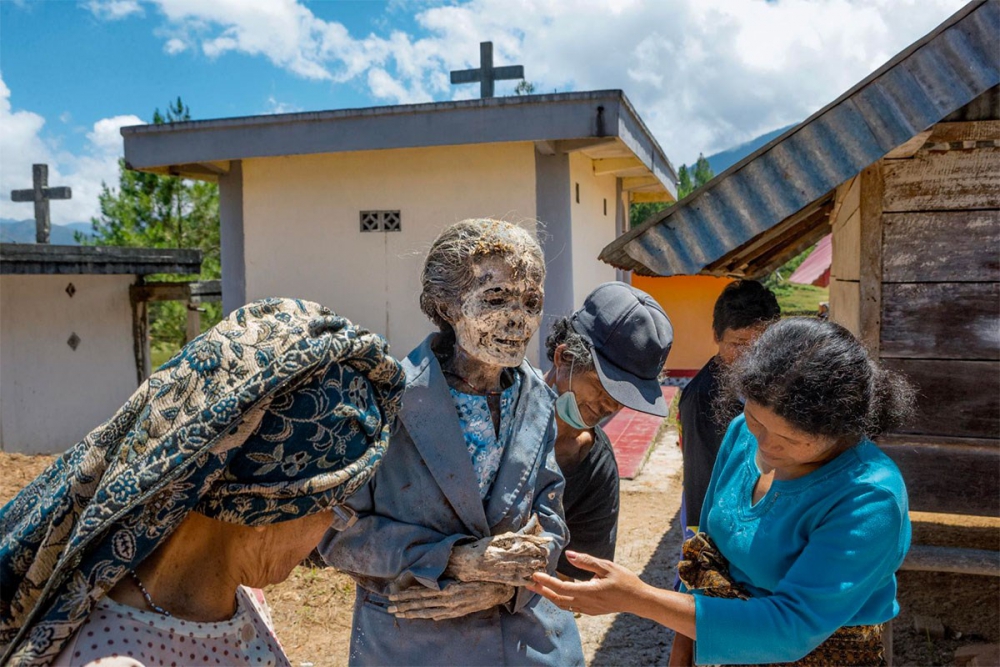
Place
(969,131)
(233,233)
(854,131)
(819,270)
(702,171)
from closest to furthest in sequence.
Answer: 1. (854,131)
2. (969,131)
3. (233,233)
4. (819,270)
5. (702,171)

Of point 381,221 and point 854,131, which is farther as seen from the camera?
point 381,221

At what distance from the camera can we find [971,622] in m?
4.29

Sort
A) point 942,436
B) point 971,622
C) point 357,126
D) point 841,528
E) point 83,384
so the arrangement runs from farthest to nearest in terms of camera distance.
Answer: point 83,384, point 357,126, point 971,622, point 942,436, point 841,528

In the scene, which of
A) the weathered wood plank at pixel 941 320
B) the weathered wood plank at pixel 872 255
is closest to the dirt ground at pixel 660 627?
the weathered wood plank at pixel 941 320

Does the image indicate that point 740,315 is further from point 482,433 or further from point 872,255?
point 482,433

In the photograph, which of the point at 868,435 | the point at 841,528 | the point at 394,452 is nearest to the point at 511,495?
the point at 394,452

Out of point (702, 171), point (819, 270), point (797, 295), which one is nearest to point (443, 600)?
point (819, 270)

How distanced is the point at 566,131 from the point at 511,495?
586 cm

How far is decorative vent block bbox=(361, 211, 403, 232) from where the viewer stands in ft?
27.3

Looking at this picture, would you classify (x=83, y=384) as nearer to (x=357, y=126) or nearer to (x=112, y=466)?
(x=357, y=126)

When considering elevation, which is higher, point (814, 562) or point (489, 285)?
point (489, 285)

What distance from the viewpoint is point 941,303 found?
11.2 ft

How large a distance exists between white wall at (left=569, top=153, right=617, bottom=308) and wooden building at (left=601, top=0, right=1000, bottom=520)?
189 inches

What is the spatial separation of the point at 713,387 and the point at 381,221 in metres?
5.91
